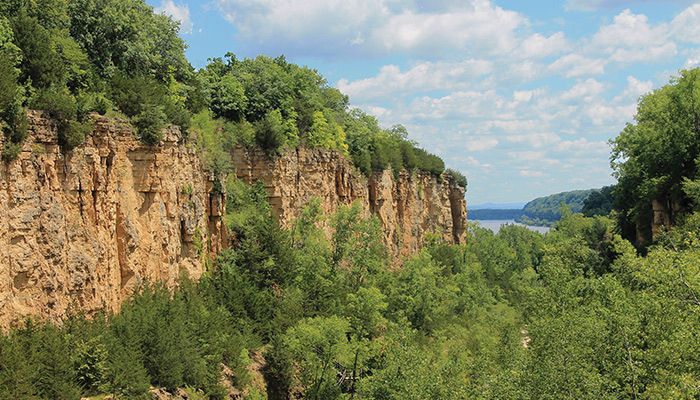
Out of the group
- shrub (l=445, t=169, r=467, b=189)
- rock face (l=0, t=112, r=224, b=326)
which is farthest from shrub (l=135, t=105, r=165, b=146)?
shrub (l=445, t=169, r=467, b=189)

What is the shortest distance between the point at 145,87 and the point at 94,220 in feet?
25.2

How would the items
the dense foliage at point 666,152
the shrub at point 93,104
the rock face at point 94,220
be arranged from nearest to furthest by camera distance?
the rock face at point 94,220
the shrub at point 93,104
the dense foliage at point 666,152

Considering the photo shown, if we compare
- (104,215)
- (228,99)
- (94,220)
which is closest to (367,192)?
(228,99)

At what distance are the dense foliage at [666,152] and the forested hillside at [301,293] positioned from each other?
131mm

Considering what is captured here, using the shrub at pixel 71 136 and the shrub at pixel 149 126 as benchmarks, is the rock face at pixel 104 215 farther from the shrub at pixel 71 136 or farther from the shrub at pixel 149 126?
the shrub at pixel 149 126

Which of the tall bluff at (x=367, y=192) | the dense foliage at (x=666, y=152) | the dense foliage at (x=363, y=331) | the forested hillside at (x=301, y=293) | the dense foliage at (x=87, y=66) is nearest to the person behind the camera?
the dense foliage at (x=363, y=331)

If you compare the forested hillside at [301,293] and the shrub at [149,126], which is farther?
the shrub at [149,126]

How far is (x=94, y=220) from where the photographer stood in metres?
28.6

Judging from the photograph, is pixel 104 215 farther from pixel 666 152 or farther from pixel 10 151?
pixel 666 152

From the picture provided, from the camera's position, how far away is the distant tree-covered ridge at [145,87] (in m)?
26.7

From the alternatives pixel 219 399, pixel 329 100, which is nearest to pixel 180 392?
pixel 219 399

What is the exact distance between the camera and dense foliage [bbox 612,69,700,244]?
43.1 metres

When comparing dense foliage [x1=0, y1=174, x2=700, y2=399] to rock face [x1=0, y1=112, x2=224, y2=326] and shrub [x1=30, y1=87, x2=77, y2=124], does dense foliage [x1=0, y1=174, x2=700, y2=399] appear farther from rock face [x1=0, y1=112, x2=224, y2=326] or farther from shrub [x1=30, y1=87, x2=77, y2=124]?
shrub [x1=30, y1=87, x2=77, y2=124]

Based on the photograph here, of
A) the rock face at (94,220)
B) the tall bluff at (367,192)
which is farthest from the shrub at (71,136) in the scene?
the tall bluff at (367,192)
